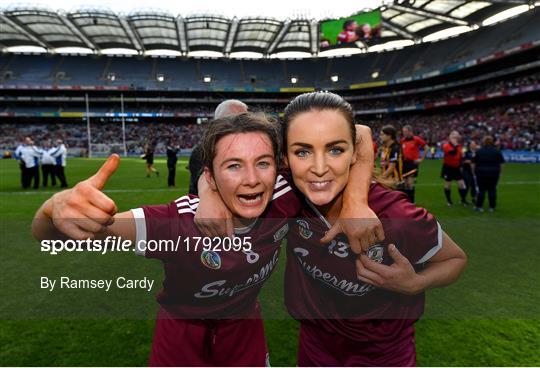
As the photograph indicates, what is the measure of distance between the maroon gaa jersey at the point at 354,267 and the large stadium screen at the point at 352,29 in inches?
1612

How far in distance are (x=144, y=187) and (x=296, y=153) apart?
12.3 metres

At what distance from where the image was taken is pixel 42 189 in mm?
12445

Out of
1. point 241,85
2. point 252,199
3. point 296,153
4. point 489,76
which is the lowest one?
point 252,199

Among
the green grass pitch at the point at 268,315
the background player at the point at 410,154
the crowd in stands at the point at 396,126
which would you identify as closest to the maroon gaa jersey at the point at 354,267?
the green grass pitch at the point at 268,315

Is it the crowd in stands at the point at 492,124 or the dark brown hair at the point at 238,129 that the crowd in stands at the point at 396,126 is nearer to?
the crowd in stands at the point at 492,124

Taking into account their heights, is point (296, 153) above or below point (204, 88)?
below

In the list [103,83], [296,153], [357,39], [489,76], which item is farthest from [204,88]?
[296,153]

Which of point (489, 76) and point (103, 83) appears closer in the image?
point (489, 76)

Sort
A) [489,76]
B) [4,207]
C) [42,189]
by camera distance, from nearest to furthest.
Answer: [4,207]
[42,189]
[489,76]

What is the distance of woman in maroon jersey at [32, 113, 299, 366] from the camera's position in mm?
1603

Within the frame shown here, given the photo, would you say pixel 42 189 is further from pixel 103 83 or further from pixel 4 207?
pixel 103 83

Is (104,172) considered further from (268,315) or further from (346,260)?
(268,315)

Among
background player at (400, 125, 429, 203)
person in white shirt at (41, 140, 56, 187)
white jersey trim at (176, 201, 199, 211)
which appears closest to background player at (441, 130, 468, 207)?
background player at (400, 125, 429, 203)

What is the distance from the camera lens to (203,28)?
41.2 meters
